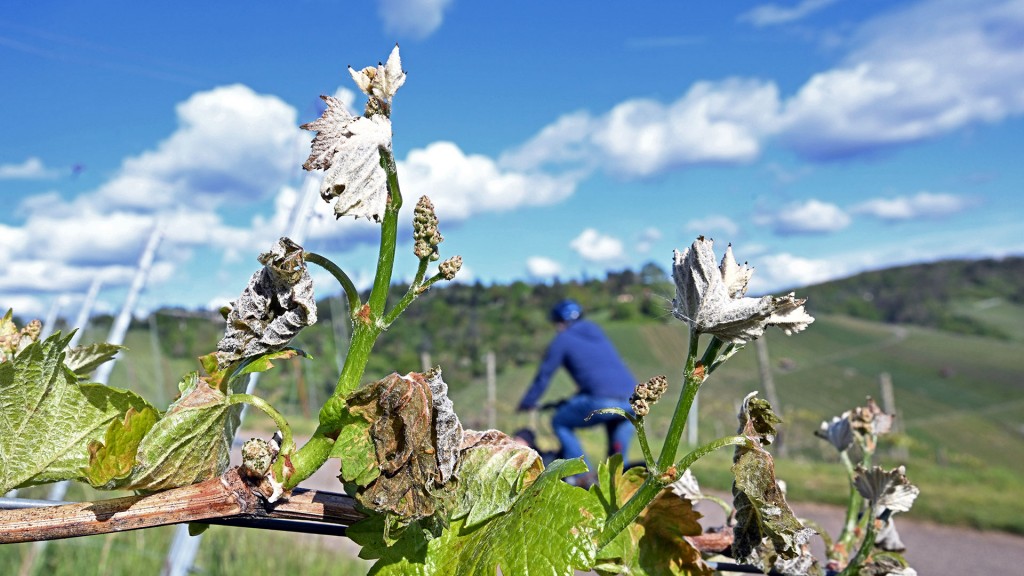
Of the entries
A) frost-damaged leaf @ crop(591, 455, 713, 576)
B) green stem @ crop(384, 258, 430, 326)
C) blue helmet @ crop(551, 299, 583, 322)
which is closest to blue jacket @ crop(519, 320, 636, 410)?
blue helmet @ crop(551, 299, 583, 322)

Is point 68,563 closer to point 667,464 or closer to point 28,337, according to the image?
point 28,337

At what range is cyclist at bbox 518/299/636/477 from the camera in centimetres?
814

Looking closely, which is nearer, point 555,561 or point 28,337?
point 555,561

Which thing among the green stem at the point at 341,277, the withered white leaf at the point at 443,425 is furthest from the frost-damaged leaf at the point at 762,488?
the green stem at the point at 341,277

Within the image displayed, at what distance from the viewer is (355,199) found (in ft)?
2.02

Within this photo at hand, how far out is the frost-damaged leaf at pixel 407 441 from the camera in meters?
0.65

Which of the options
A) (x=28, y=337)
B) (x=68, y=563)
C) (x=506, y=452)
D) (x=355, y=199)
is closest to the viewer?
(x=355, y=199)

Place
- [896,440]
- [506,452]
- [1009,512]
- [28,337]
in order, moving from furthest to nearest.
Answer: [896,440], [1009,512], [28,337], [506,452]

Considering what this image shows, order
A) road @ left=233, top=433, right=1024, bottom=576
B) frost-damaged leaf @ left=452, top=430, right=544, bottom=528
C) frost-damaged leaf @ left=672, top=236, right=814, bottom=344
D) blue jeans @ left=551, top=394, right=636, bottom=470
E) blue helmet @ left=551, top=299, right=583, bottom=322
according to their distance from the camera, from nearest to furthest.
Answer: frost-damaged leaf @ left=672, top=236, right=814, bottom=344 < frost-damaged leaf @ left=452, top=430, right=544, bottom=528 < road @ left=233, top=433, right=1024, bottom=576 < blue jeans @ left=551, top=394, right=636, bottom=470 < blue helmet @ left=551, top=299, right=583, bottom=322

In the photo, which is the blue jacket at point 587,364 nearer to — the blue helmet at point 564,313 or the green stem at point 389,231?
the blue helmet at point 564,313

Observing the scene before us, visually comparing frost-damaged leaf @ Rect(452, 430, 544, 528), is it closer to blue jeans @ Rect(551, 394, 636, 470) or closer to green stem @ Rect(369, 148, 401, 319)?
green stem @ Rect(369, 148, 401, 319)

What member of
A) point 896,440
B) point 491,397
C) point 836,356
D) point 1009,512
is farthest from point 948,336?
point 1009,512

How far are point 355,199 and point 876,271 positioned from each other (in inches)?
1662

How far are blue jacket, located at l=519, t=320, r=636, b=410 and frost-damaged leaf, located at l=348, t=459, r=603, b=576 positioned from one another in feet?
24.6
